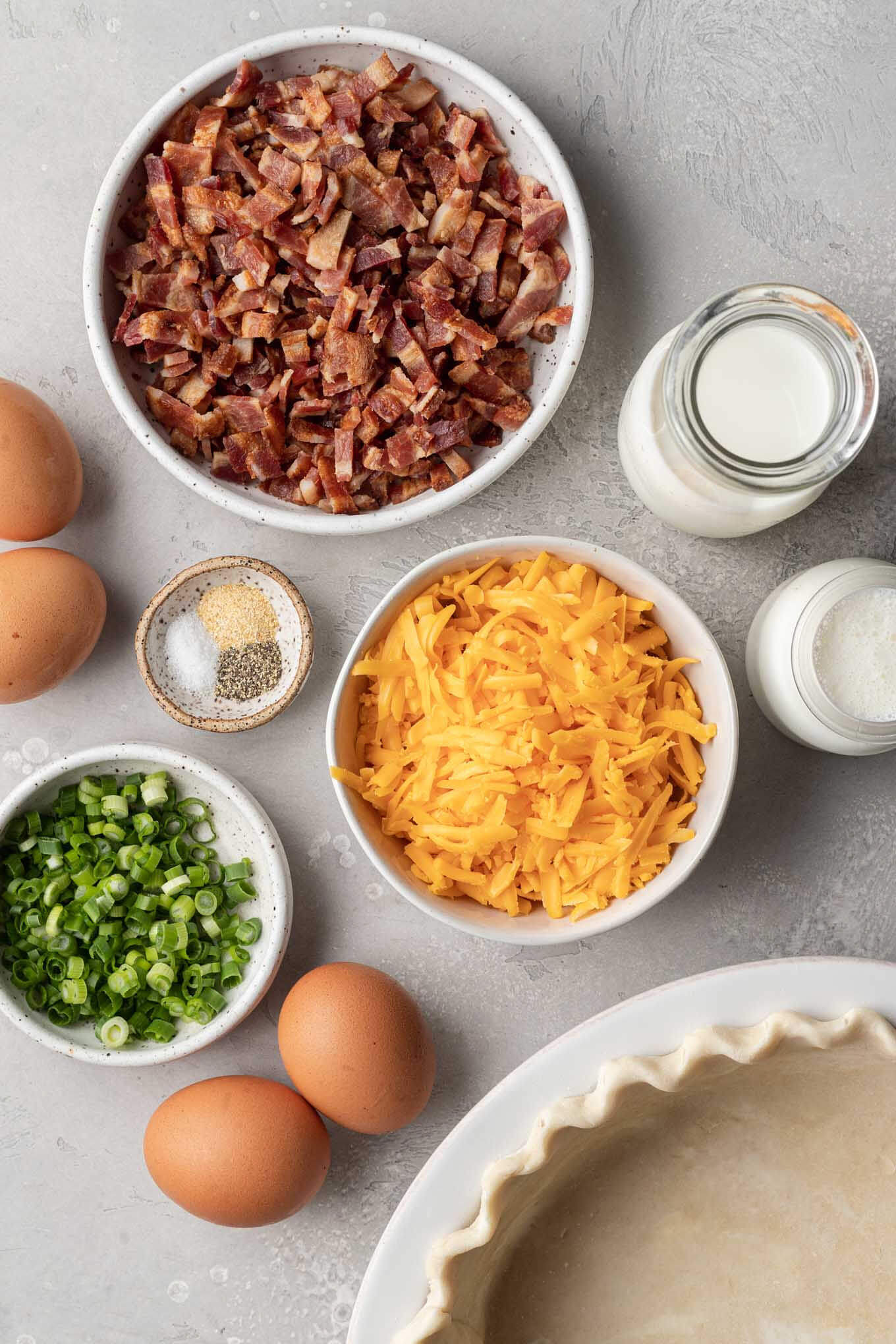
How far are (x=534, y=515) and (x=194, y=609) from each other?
18.2 inches

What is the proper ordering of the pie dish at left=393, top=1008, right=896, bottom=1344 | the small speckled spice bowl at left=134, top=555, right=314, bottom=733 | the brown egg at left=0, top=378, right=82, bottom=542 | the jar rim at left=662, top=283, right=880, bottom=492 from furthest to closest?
the small speckled spice bowl at left=134, top=555, right=314, bottom=733, the brown egg at left=0, top=378, right=82, bottom=542, the jar rim at left=662, top=283, right=880, bottom=492, the pie dish at left=393, top=1008, right=896, bottom=1344

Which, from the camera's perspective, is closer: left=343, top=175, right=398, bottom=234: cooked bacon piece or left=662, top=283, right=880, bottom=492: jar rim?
left=662, top=283, right=880, bottom=492: jar rim

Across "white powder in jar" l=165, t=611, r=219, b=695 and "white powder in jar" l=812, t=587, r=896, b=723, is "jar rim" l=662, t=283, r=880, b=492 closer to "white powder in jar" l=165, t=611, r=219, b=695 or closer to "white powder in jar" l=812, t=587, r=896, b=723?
"white powder in jar" l=812, t=587, r=896, b=723

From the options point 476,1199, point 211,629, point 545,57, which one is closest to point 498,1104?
point 476,1199

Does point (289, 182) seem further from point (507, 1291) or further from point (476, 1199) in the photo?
point (507, 1291)

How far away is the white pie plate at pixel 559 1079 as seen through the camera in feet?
3.37

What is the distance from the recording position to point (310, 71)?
133 centimetres

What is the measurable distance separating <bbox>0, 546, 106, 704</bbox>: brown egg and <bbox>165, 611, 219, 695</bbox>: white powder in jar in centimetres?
10

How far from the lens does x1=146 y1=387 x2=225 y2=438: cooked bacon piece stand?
4.35ft

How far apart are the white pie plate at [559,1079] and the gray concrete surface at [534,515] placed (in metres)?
0.38

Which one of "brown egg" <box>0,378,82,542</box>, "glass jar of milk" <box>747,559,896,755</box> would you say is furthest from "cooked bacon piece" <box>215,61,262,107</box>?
"glass jar of milk" <box>747,559,896,755</box>

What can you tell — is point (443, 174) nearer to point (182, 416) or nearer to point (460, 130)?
point (460, 130)

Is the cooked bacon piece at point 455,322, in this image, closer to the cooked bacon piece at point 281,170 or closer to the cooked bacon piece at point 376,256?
the cooked bacon piece at point 376,256

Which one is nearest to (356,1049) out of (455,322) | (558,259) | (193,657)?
(193,657)
